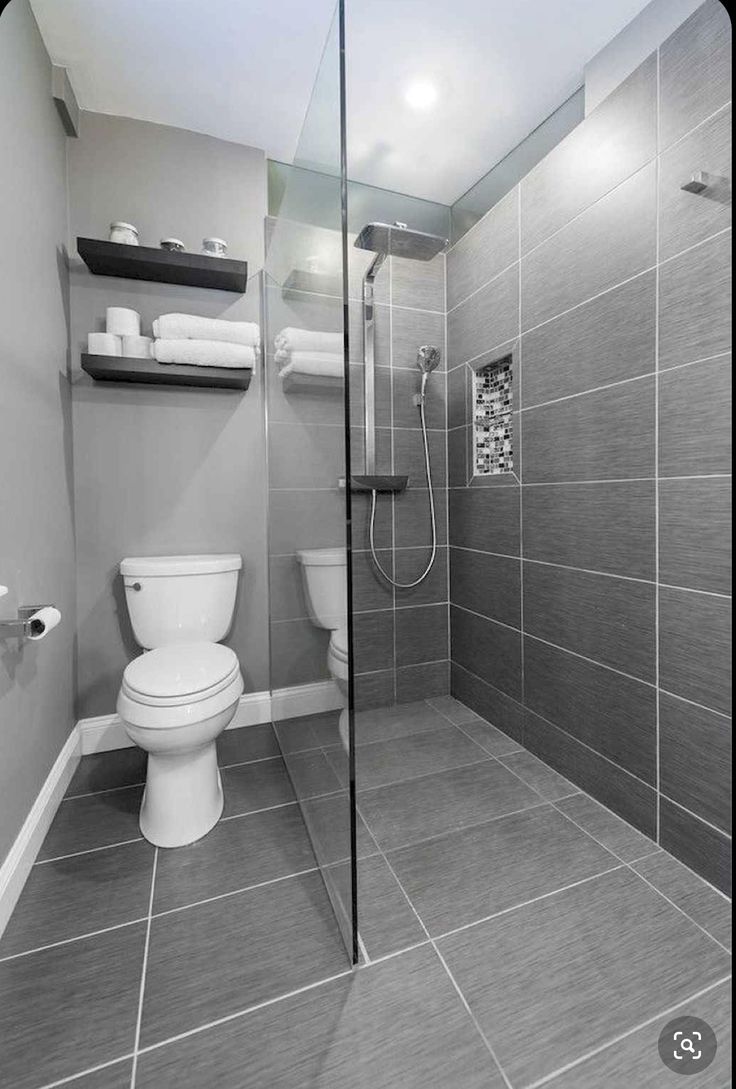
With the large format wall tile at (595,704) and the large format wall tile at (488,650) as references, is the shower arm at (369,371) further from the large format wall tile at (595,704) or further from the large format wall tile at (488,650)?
the large format wall tile at (595,704)

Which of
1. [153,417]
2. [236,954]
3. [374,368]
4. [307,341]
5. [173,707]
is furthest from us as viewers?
[374,368]

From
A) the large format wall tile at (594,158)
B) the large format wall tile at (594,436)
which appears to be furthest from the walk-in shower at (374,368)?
the large format wall tile at (594,436)

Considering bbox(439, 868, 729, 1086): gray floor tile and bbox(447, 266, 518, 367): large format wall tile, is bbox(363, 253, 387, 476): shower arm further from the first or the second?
bbox(439, 868, 729, 1086): gray floor tile

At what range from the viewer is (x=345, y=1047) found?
97 cm

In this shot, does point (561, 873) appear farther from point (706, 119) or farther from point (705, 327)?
point (706, 119)

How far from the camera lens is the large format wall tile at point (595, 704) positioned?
60.2 inches

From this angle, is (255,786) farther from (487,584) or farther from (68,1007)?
(487,584)

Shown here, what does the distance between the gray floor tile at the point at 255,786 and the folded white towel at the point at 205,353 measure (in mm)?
1540

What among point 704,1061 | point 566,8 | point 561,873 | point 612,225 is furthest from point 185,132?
point 704,1061

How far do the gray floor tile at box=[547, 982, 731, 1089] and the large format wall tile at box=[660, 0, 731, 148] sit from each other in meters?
1.97

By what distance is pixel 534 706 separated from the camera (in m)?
2.02

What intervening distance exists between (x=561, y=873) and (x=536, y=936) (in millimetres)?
237

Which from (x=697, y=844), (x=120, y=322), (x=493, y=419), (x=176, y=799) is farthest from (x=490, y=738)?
(x=120, y=322)

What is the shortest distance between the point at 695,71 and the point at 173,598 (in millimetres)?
2183
